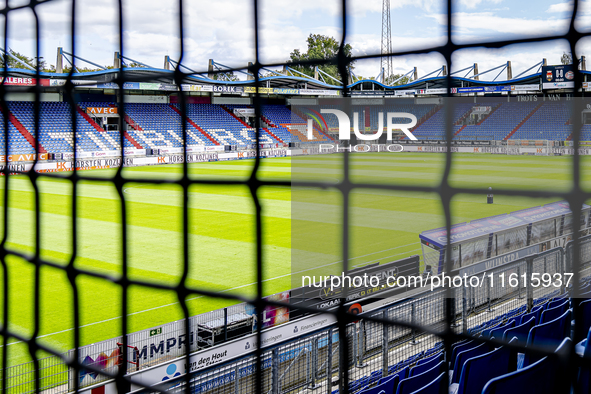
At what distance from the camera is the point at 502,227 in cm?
718

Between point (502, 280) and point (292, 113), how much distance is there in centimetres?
2964

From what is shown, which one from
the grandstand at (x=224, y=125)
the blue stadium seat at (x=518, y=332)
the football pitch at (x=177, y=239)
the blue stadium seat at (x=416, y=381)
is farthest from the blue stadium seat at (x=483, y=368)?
the grandstand at (x=224, y=125)

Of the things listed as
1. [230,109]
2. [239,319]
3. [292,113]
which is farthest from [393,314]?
[292,113]

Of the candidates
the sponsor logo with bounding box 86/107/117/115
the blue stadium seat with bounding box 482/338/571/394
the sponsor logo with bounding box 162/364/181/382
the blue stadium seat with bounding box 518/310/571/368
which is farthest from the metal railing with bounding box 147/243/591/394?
the sponsor logo with bounding box 86/107/117/115

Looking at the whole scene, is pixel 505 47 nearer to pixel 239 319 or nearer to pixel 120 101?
pixel 120 101

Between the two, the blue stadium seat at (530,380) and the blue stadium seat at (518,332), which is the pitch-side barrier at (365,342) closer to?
the blue stadium seat at (518,332)

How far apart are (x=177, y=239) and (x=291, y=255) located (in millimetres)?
2772

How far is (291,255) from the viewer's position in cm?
1025

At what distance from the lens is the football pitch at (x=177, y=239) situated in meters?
7.31

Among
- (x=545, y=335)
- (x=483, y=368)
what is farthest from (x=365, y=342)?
(x=483, y=368)

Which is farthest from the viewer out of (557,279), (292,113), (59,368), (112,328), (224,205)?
(292,113)

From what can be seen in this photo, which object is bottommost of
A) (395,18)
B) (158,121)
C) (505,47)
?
(505,47)

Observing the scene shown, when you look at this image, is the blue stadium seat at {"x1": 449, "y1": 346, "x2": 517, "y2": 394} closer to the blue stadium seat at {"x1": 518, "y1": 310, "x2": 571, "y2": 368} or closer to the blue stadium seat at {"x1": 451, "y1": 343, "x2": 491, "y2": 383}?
the blue stadium seat at {"x1": 518, "y1": 310, "x2": 571, "y2": 368}

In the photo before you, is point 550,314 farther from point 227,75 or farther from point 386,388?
point 227,75
